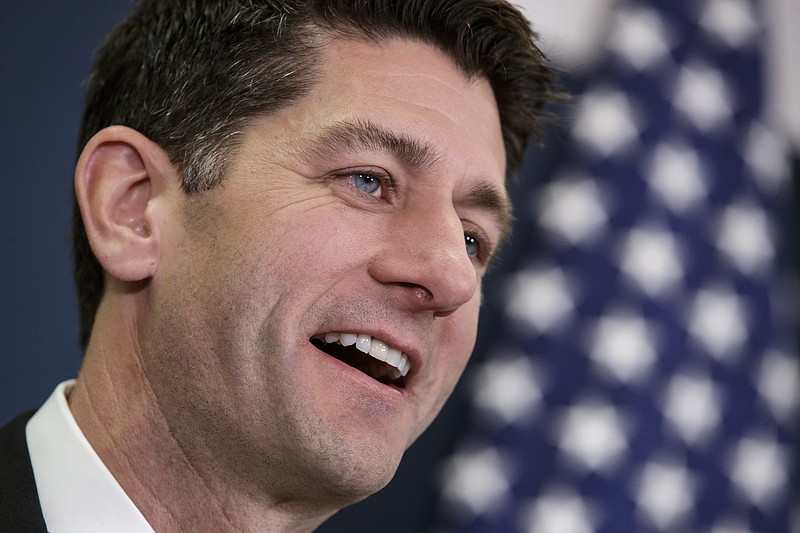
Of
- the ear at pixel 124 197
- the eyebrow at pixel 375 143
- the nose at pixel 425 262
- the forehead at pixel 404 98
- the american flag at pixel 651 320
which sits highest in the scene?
the forehead at pixel 404 98

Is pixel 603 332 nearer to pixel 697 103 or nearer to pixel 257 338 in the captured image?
pixel 697 103

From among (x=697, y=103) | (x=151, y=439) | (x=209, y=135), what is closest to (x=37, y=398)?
(x=151, y=439)

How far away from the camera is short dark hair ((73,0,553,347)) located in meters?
1.22

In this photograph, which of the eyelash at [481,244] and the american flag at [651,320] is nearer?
the eyelash at [481,244]

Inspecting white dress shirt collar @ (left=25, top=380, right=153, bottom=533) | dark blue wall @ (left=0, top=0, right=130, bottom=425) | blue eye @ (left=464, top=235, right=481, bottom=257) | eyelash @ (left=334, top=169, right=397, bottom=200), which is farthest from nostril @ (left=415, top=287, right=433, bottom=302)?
dark blue wall @ (left=0, top=0, right=130, bottom=425)

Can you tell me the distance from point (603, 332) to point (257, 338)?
1.39 metres

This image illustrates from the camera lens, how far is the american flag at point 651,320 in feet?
7.22

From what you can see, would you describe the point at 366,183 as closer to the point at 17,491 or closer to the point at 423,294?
the point at 423,294

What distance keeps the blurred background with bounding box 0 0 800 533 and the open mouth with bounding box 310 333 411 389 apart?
3.11ft

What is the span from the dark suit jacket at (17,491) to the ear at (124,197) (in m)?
0.28

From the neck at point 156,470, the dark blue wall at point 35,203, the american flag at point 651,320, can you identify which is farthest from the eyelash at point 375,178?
the american flag at point 651,320

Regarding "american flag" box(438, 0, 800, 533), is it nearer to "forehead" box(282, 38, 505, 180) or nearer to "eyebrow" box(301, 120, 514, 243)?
"forehead" box(282, 38, 505, 180)

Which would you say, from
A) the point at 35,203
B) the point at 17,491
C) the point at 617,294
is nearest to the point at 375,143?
the point at 17,491

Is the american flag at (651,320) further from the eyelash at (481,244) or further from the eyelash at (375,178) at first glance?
the eyelash at (375,178)
